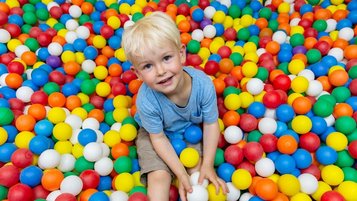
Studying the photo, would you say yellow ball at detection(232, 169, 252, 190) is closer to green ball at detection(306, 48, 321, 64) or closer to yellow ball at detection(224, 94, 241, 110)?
yellow ball at detection(224, 94, 241, 110)

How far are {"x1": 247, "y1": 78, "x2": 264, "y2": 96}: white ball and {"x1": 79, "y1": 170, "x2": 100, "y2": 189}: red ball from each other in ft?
2.15

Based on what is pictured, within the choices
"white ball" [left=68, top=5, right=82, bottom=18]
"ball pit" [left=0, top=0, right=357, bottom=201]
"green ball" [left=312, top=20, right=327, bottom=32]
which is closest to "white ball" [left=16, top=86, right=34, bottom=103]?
"ball pit" [left=0, top=0, right=357, bottom=201]

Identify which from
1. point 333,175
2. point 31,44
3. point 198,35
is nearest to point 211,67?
point 198,35

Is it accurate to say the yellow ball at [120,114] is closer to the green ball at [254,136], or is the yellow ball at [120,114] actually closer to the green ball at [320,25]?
the green ball at [254,136]

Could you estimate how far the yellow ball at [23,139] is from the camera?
1.28 metres

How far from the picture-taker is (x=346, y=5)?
1.84m

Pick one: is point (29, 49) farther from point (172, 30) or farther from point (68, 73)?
point (172, 30)

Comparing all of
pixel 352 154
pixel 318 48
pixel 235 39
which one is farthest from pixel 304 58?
pixel 352 154

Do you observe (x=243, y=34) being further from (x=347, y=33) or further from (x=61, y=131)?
(x=61, y=131)

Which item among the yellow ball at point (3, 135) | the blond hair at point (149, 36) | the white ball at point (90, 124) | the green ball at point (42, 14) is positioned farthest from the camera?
the green ball at point (42, 14)

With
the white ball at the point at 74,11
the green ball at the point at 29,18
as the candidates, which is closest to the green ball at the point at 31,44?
the green ball at the point at 29,18

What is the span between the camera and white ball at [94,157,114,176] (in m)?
1.22

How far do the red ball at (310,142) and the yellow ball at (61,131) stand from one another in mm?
831

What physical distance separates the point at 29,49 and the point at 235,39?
0.99 meters
